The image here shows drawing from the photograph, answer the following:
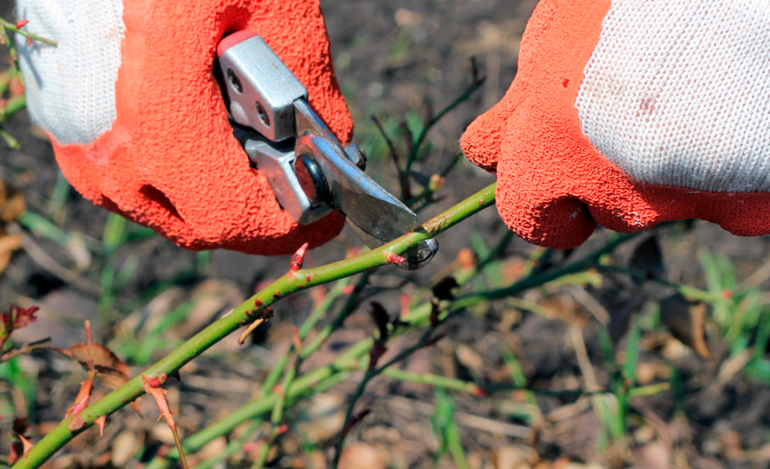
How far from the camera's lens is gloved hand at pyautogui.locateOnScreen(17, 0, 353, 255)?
2.58ft

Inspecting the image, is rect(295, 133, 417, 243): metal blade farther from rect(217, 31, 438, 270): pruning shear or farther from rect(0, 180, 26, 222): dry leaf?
rect(0, 180, 26, 222): dry leaf

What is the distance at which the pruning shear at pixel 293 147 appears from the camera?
0.76 metres

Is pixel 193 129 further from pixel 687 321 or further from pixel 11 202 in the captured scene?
pixel 11 202

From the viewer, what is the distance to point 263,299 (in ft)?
2.44

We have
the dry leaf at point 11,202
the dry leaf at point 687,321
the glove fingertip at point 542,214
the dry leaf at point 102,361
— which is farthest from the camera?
the dry leaf at point 11,202

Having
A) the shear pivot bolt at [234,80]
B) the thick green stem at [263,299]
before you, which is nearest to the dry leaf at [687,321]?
the thick green stem at [263,299]

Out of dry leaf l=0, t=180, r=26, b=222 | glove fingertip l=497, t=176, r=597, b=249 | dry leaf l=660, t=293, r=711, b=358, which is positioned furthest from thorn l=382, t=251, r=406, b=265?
dry leaf l=0, t=180, r=26, b=222

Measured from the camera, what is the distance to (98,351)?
0.88m

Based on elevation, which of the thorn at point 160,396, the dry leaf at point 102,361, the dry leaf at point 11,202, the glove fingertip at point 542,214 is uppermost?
the glove fingertip at point 542,214

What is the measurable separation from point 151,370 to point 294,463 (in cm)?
83

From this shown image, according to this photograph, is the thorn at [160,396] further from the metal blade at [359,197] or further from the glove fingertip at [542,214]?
the glove fingertip at [542,214]

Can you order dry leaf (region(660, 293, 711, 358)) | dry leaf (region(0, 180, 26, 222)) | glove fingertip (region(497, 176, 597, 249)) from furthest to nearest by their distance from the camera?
dry leaf (region(0, 180, 26, 222)) < dry leaf (region(660, 293, 711, 358)) < glove fingertip (region(497, 176, 597, 249))

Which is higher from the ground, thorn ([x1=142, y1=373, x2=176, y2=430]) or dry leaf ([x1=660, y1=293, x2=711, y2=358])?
thorn ([x1=142, y1=373, x2=176, y2=430])

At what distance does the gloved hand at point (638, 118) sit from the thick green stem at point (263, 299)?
0.07 meters
